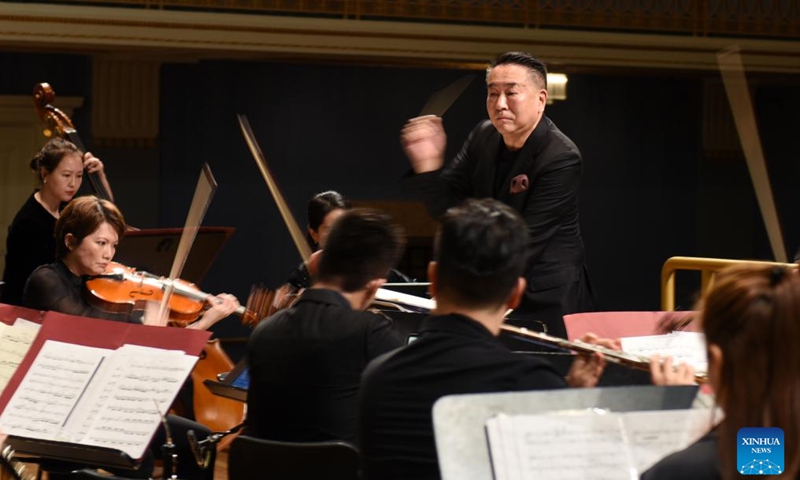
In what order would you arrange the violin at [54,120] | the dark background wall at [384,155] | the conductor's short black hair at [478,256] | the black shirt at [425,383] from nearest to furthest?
the black shirt at [425,383] < the conductor's short black hair at [478,256] < the violin at [54,120] < the dark background wall at [384,155]

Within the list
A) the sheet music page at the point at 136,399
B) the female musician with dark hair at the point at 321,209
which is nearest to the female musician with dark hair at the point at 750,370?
the sheet music page at the point at 136,399

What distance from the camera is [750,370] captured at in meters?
1.44

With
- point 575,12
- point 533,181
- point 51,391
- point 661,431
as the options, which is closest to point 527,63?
point 533,181

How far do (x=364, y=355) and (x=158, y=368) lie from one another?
1.95 feet

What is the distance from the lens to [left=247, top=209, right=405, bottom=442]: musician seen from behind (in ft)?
7.72

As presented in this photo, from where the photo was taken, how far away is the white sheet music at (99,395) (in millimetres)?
2635

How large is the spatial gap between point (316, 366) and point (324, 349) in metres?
0.04

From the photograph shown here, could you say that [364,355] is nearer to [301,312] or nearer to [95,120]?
[301,312]

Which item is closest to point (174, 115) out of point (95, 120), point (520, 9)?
point (95, 120)

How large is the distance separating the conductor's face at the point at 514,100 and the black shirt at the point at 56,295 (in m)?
1.33

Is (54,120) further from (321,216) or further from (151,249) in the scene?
(321,216)

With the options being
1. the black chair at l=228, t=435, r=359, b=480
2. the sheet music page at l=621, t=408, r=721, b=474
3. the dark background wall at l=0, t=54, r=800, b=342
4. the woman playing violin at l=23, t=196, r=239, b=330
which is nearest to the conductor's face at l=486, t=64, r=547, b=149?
the woman playing violin at l=23, t=196, r=239, b=330

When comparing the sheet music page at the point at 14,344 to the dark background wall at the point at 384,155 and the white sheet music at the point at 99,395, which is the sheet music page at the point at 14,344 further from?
the dark background wall at the point at 384,155

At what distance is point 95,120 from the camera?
8.63 m
